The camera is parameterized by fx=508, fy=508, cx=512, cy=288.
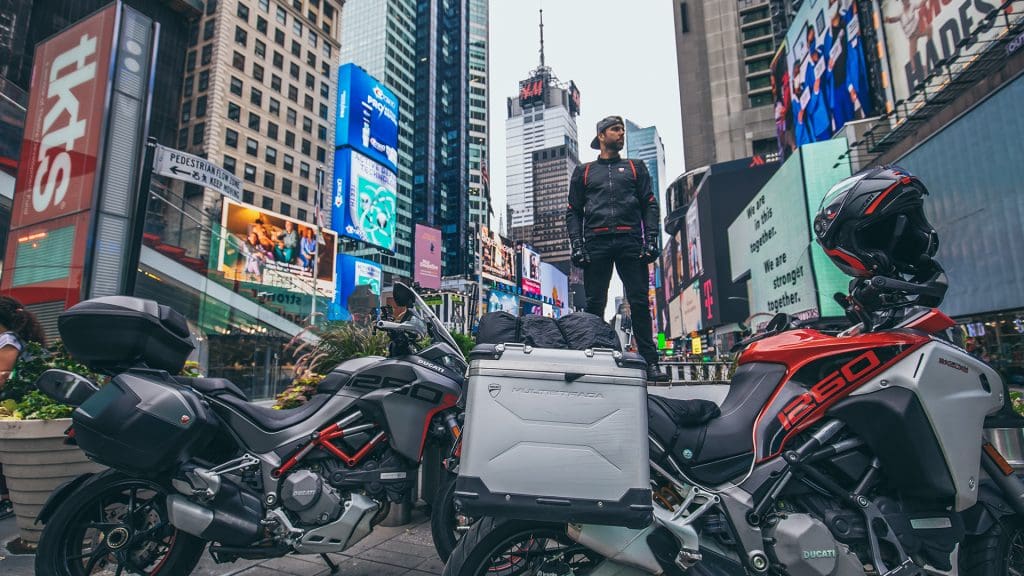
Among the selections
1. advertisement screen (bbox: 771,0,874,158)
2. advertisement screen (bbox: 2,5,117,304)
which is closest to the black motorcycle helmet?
advertisement screen (bbox: 2,5,117,304)

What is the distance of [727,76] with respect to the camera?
70.4 metres

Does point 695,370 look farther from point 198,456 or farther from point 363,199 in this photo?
point 363,199

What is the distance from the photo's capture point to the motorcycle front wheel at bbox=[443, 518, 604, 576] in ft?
6.55

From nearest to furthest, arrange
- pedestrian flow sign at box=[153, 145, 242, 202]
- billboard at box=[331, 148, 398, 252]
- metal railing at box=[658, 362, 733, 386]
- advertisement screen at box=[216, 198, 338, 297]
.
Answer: metal railing at box=[658, 362, 733, 386] < pedestrian flow sign at box=[153, 145, 242, 202] < advertisement screen at box=[216, 198, 338, 297] < billboard at box=[331, 148, 398, 252]

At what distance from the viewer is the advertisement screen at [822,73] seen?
949 inches

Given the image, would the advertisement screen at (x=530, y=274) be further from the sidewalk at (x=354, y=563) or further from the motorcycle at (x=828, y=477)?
the motorcycle at (x=828, y=477)

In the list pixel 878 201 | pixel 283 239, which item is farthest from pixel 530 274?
pixel 878 201

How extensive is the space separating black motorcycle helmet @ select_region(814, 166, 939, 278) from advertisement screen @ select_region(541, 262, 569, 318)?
319 feet

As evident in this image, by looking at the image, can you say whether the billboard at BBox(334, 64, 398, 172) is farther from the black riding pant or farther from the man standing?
the black riding pant

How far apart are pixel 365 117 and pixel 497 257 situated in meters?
36.3

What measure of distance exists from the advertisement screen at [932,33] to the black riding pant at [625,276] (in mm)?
16872

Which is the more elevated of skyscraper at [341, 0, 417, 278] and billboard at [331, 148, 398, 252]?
skyscraper at [341, 0, 417, 278]

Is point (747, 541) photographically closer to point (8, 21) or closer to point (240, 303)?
point (240, 303)

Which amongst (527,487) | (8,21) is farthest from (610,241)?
(8,21)
